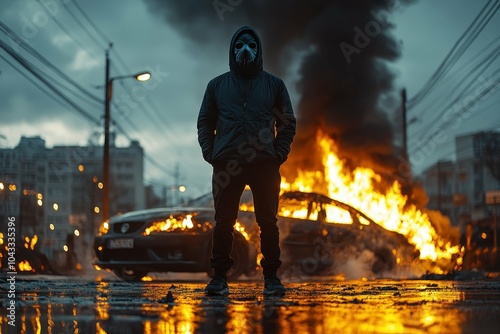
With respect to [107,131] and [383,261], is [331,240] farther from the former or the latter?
[107,131]

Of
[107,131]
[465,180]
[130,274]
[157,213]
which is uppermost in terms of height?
[465,180]

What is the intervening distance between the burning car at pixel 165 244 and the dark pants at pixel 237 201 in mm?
4505

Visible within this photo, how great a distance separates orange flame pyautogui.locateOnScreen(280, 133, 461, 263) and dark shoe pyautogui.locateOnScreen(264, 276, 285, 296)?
599 cm

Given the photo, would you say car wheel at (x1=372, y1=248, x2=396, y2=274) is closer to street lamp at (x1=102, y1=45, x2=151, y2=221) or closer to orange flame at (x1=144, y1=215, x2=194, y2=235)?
orange flame at (x1=144, y1=215, x2=194, y2=235)

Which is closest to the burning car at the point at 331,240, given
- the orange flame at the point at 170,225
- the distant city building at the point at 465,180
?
the orange flame at the point at 170,225

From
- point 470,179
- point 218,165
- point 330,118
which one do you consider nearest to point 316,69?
point 330,118

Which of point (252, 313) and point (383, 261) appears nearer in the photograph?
point (252, 313)

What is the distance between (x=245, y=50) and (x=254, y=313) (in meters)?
2.67

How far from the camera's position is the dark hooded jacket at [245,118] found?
6.27m

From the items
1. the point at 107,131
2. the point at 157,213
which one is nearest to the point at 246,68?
the point at 157,213

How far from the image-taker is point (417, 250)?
13.2m

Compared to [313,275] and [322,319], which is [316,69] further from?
[322,319]

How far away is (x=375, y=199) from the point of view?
49.3ft

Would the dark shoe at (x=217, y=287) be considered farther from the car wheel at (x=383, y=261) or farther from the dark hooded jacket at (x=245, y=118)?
the car wheel at (x=383, y=261)
